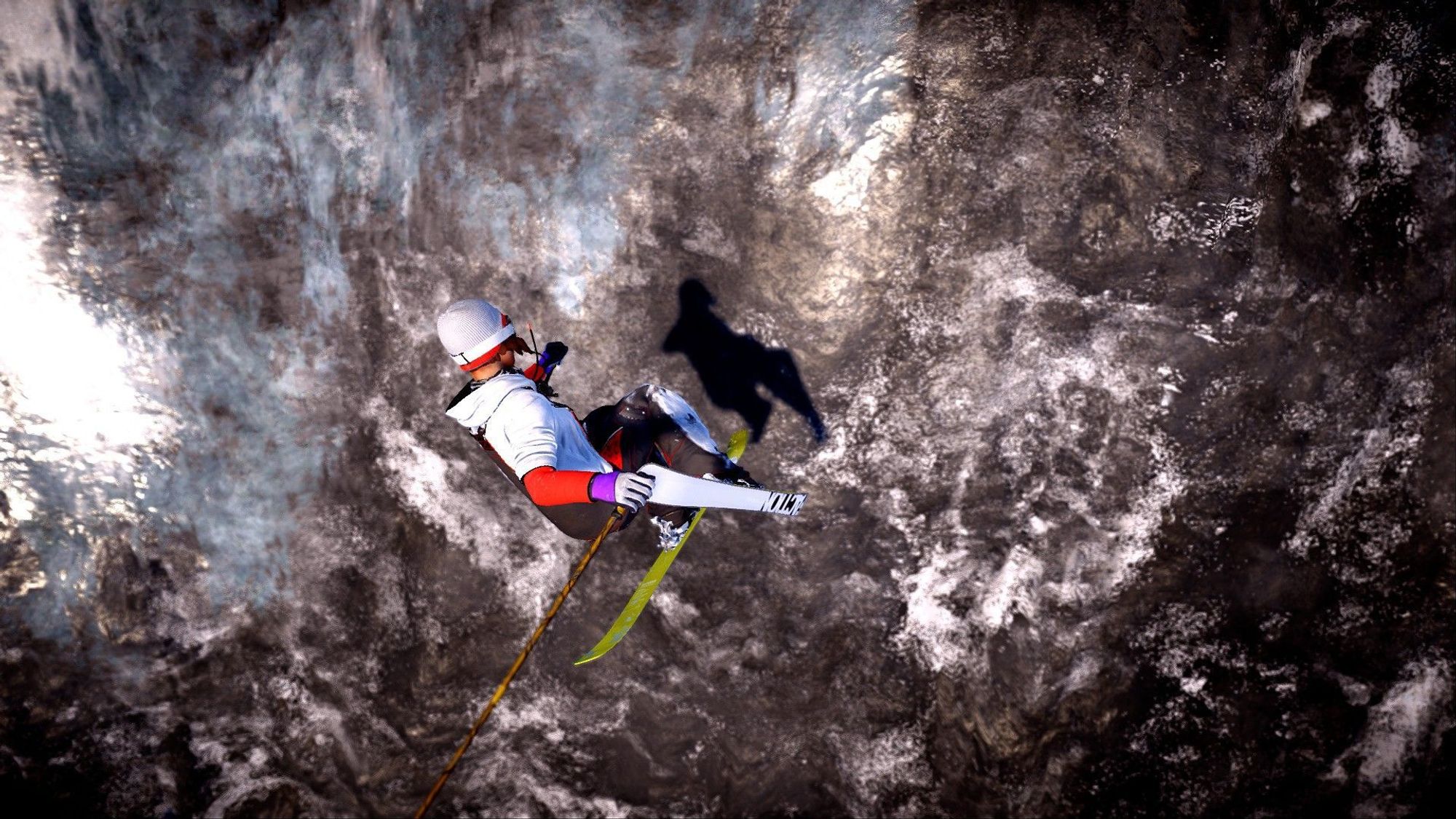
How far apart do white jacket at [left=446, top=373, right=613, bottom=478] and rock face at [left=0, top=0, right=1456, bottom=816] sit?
1229mm

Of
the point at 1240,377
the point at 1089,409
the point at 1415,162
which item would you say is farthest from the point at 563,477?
the point at 1415,162

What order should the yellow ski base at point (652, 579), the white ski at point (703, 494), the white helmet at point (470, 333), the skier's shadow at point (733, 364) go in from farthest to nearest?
the skier's shadow at point (733, 364)
the yellow ski base at point (652, 579)
the white ski at point (703, 494)
the white helmet at point (470, 333)

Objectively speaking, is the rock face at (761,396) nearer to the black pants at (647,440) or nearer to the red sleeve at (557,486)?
the black pants at (647,440)

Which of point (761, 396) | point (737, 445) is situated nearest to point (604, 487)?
point (737, 445)

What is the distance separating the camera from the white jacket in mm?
2879

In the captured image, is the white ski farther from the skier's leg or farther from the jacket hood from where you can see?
the jacket hood

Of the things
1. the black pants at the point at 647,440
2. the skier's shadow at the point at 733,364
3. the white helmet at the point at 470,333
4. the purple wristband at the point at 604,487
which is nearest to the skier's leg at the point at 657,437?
the black pants at the point at 647,440

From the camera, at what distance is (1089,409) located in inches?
151

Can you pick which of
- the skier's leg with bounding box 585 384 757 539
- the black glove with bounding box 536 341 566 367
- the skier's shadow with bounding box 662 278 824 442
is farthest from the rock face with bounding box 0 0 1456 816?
the black glove with bounding box 536 341 566 367

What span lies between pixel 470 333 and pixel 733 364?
1616 mm

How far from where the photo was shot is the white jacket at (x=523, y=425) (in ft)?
9.45

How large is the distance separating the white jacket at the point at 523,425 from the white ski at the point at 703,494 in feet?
0.82

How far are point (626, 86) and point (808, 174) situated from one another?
3.34 ft

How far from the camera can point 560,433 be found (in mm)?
3002
